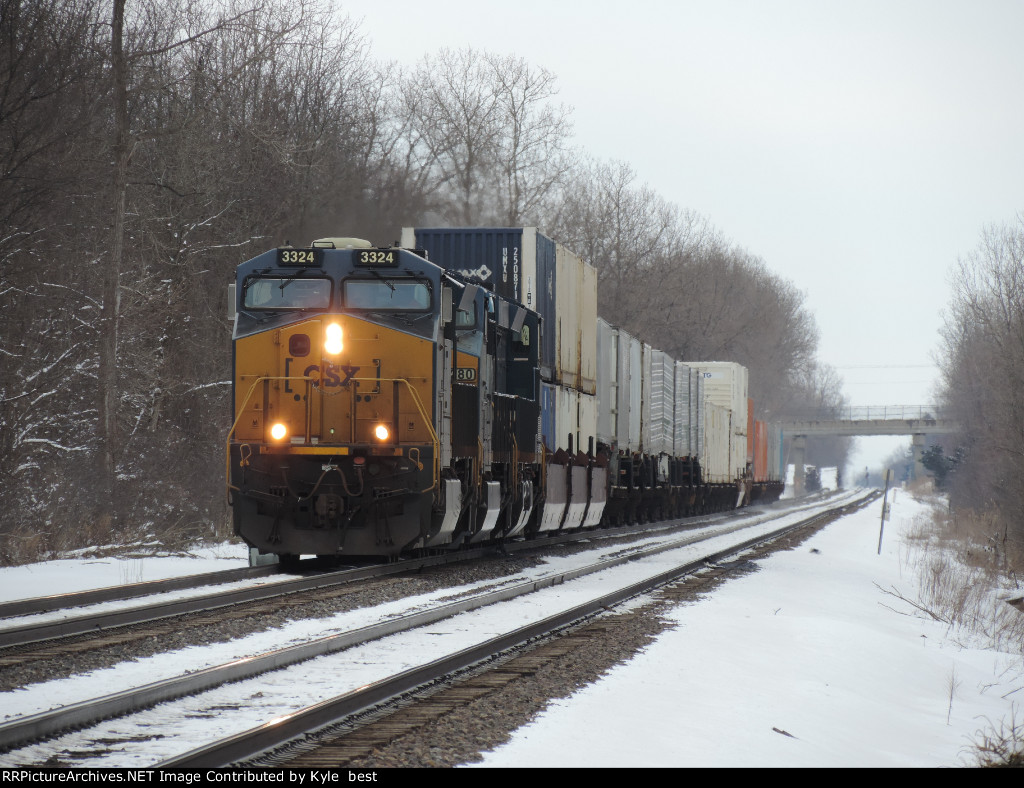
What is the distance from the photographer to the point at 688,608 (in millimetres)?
10516

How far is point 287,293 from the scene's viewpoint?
12805 millimetres

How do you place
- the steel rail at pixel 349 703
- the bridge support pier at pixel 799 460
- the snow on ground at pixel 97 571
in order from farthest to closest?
the bridge support pier at pixel 799 460 < the snow on ground at pixel 97 571 < the steel rail at pixel 349 703

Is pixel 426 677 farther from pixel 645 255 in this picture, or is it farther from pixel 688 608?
pixel 645 255

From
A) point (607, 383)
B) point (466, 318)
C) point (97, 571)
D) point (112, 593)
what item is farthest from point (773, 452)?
point (112, 593)

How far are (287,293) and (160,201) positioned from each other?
41.5ft

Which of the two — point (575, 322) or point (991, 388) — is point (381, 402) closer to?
point (575, 322)

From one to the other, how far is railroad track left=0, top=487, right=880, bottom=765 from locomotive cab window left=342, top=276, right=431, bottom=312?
369 centimetres

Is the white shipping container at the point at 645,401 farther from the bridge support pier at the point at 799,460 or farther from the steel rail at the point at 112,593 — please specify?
the bridge support pier at the point at 799,460

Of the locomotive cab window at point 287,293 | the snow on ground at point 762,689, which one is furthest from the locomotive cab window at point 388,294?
the snow on ground at point 762,689

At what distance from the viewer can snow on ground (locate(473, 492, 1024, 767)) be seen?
204 inches

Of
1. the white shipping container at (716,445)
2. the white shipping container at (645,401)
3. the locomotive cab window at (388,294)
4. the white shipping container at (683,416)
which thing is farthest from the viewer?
the white shipping container at (716,445)

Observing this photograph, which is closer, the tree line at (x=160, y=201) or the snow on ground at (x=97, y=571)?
the snow on ground at (x=97, y=571)

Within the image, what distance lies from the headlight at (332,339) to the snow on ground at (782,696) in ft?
15.1

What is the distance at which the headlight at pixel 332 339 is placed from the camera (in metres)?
12.5
